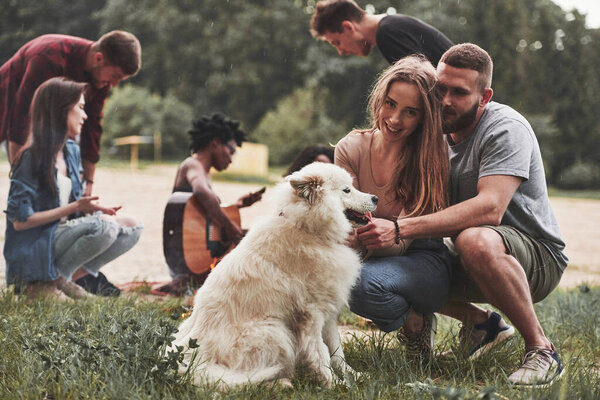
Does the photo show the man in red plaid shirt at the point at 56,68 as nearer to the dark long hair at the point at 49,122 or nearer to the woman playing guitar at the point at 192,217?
the dark long hair at the point at 49,122

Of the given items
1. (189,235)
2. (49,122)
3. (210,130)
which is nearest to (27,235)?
(49,122)

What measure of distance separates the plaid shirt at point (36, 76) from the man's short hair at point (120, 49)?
26 centimetres

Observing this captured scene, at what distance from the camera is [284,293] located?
2.83 meters

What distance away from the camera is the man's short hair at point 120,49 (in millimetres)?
5145

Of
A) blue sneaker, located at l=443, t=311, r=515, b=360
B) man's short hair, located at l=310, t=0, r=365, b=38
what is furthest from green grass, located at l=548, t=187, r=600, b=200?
blue sneaker, located at l=443, t=311, r=515, b=360

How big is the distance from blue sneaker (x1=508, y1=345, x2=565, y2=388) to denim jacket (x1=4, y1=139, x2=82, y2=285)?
3.63m

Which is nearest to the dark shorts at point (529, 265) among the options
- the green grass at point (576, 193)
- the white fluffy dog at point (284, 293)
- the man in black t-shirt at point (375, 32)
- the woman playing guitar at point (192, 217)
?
the white fluffy dog at point (284, 293)

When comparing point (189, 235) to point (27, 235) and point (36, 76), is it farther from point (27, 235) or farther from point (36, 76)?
point (36, 76)

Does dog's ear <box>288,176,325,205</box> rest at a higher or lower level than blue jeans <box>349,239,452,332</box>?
higher

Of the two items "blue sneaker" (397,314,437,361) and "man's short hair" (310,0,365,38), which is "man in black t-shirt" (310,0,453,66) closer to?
"man's short hair" (310,0,365,38)

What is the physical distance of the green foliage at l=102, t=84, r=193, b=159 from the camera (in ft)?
79.5

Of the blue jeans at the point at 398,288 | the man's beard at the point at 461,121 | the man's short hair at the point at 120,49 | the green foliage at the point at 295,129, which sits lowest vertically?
the green foliage at the point at 295,129

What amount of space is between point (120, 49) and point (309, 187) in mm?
3061

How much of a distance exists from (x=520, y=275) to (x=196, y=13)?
29.0 meters
